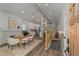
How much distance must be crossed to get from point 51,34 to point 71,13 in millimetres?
457

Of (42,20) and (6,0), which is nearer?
(6,0)

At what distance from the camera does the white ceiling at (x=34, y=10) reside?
6.30 feet

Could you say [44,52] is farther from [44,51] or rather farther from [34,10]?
[34,10]

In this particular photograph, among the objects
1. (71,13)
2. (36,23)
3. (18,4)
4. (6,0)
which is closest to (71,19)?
(71,13)

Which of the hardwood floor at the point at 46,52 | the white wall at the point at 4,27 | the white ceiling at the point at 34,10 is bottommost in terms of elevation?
the hardwood floor at the point at 46,52

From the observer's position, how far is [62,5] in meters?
1.95

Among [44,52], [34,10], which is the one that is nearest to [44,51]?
[44,52]

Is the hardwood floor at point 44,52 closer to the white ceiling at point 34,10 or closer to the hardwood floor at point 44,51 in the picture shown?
the hardwood floor at point 44,51

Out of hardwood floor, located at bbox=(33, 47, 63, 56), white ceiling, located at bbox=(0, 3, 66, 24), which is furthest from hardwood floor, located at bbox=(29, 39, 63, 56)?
white ceiling, located at bbox=(0, 3, 66, 24)

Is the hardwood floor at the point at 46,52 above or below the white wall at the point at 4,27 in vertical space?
below

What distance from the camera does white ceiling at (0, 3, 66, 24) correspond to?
1.92 metres

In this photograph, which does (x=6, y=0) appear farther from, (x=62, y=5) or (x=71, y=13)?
(x=71, y=13)

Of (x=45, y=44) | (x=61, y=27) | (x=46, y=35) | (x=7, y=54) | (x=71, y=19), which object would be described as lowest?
(x=7, y=54)

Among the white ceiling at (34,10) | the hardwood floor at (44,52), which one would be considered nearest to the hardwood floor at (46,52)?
the hardwood floor at (44,52)
